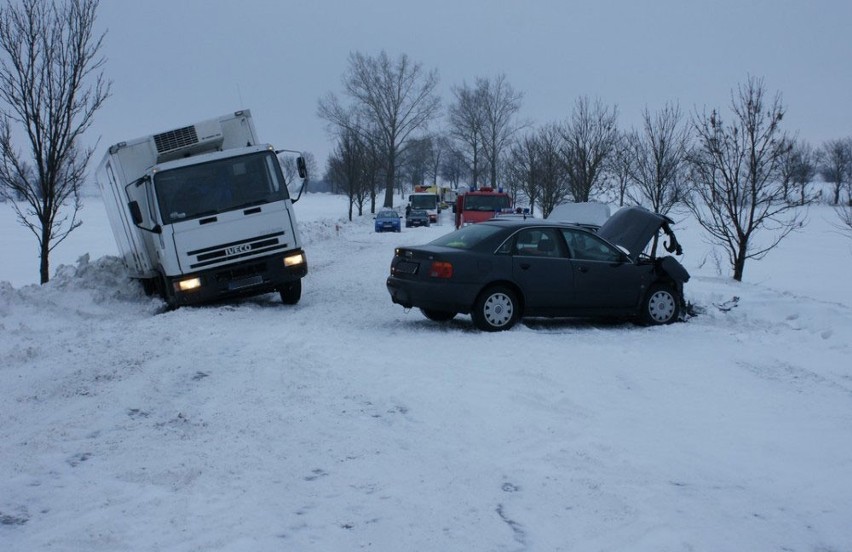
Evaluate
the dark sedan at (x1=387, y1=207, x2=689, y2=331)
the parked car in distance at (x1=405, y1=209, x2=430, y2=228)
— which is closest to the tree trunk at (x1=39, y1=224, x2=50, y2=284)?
the dark sedan at (x1=387, y1=207, x2=689, y2=331)

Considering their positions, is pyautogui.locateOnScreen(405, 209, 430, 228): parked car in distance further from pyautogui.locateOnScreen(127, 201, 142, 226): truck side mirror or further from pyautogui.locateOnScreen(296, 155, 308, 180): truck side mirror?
pyautogui.locateOnScreen(127, 201, 142, 226): truck side mirror

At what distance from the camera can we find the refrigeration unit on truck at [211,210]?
452 inches

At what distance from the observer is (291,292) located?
41.5ft

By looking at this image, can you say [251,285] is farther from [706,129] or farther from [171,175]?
[706,129]

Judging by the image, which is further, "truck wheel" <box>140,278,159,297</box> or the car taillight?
"truck wheel" <box>140,278,159,297</box>

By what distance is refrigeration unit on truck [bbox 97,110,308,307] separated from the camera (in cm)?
1147

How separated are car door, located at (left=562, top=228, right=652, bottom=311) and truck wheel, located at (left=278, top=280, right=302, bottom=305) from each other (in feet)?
16.2

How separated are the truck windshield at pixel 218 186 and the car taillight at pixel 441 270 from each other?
3744 mm

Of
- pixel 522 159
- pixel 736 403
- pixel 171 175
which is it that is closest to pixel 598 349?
pixel 736 403

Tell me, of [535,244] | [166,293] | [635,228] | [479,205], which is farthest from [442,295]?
Result: [479,205]

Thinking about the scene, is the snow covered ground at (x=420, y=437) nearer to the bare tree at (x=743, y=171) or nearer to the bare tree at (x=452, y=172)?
the bare tree at (x=743, y=171)

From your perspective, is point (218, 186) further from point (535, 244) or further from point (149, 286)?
point (535, 244)

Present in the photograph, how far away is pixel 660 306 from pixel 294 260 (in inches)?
231

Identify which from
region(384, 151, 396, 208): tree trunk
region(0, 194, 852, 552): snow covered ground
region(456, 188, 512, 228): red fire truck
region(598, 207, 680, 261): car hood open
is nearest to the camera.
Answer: region(0, 194, 852, 552): snow covered ground
